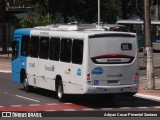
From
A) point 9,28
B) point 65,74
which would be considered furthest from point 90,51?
point 9,28

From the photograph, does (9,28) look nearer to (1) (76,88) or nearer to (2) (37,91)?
(2) (37,91)

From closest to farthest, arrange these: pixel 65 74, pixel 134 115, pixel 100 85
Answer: pixel 134 115 → pixel 100 85 → pixel 65 74

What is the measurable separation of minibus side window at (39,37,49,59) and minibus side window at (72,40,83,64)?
2.51 metres

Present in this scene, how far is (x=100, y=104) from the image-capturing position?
67.8ft

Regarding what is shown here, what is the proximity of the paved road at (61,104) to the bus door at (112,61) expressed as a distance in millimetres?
982

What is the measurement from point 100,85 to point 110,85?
40 centimetres

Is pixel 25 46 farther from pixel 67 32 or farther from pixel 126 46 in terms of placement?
pixel 126 46

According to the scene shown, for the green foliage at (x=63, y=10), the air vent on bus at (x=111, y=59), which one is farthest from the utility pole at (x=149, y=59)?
the green foliage at (x=63, y=10)

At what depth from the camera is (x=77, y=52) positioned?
65.8 ft

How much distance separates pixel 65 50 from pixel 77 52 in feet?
3.49

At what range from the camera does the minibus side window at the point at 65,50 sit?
20.7m

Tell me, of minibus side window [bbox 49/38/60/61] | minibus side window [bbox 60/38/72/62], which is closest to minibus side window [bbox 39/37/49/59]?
minibus side window [bbox 49/38/60/61]

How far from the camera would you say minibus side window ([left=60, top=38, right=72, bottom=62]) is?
20688 mm

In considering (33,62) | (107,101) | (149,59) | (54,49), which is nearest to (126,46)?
(107,101)
